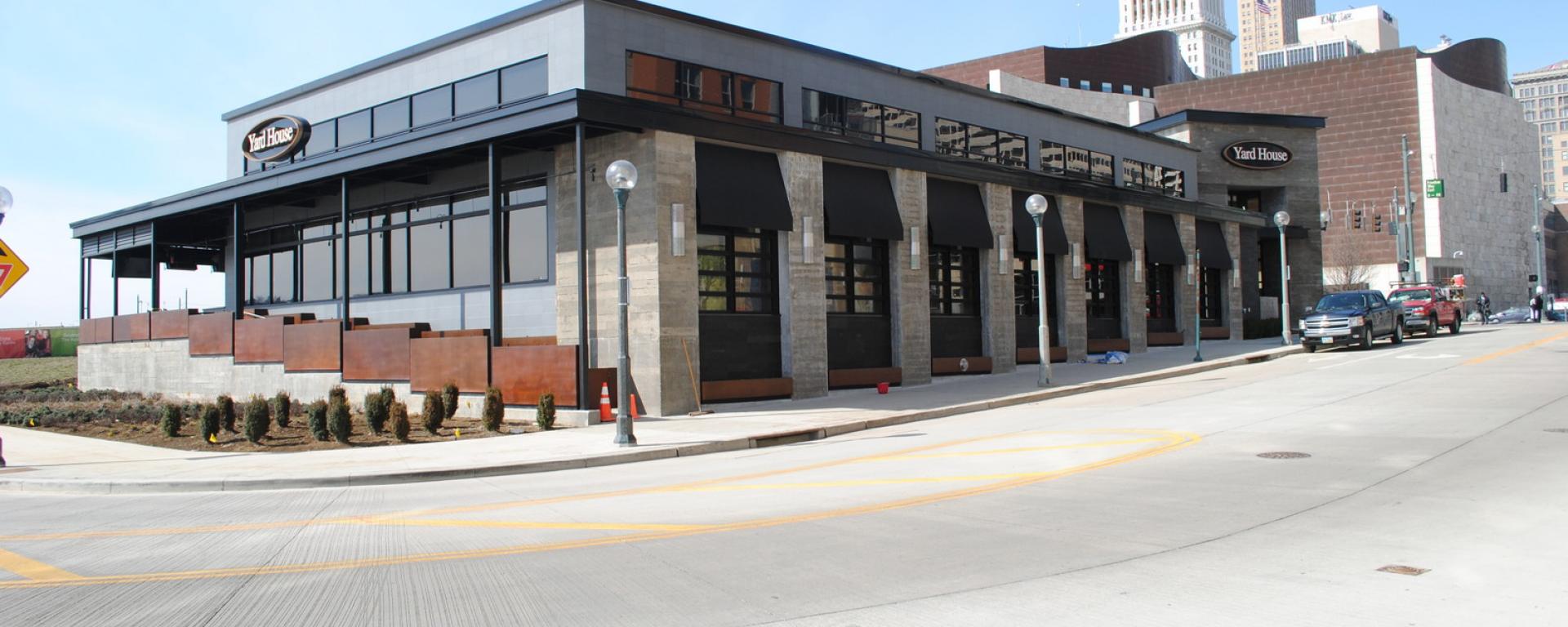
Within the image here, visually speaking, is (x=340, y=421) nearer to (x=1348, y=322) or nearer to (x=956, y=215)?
(x=956, y=215)

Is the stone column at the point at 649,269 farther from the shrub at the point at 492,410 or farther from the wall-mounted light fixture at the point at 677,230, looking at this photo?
the shrub at the point at 492,410

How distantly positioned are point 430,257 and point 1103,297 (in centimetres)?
2291

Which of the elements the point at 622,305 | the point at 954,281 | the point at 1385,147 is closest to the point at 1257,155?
the point at 954,281

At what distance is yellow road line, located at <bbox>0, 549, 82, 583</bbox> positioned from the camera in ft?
24.5

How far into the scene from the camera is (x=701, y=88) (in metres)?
23.1

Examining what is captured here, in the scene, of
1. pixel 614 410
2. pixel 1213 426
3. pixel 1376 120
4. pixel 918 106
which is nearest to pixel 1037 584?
pixel 1213 426

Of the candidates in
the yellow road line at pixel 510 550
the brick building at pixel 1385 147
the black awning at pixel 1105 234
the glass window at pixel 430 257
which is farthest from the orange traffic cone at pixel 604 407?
the brick building at pixel 1385 147

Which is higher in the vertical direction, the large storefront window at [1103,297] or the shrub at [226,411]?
the large storefront window at [1103,297]

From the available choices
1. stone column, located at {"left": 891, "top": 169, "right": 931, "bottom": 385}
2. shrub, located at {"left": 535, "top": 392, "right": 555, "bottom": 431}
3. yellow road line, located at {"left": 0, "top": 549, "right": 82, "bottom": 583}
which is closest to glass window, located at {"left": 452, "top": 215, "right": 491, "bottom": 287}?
shrub, located at {"left": 535, "top": 392, "right": 555, "bottom": 431}

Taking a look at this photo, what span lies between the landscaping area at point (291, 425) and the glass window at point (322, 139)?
8.50m

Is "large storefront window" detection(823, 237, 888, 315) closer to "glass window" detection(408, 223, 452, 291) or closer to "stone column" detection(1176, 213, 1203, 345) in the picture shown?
"glass window" detection(408, 223, 452, 291)

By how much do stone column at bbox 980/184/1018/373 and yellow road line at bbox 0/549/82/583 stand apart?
Answer: 24456mm

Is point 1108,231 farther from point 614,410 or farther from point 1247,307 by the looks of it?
point 614,410

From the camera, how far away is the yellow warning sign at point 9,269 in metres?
16.8
